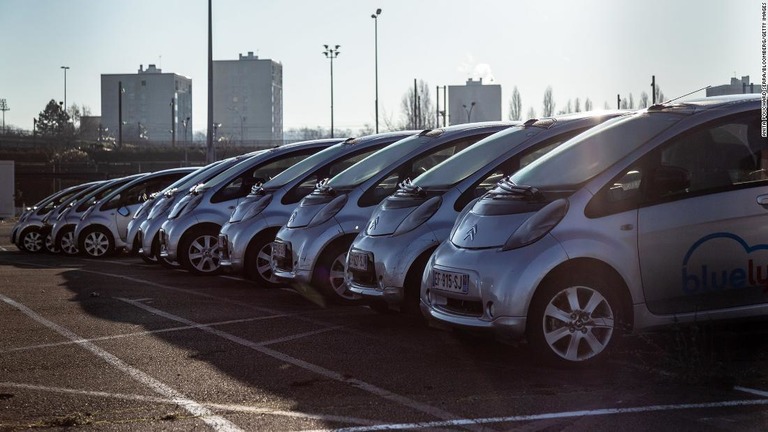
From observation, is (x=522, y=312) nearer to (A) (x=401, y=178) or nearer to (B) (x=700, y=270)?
(B) (x=700, y=270)

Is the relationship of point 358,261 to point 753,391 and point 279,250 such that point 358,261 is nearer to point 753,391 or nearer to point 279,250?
point 279,250

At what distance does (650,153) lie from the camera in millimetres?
7531

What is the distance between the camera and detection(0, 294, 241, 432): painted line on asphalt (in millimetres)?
5727

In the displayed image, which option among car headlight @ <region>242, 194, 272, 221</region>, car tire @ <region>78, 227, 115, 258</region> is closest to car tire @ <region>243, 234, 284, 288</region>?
car headlight @ <region>242, 194, 272, 221</region>

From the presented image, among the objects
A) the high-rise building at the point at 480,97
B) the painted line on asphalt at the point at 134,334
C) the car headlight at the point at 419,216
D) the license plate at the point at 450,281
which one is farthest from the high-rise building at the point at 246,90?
the license plate at the point at 450,281

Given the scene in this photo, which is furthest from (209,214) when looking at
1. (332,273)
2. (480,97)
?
(480,97)

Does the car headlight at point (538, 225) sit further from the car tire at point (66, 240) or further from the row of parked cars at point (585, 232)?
the car tire at point (66, 240)

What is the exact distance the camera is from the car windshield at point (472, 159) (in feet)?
30.5

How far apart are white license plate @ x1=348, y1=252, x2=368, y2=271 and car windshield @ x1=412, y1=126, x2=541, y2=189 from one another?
0.78m

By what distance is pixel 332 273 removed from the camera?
10.3m

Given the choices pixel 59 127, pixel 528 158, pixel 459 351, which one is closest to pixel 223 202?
pixel 528 158

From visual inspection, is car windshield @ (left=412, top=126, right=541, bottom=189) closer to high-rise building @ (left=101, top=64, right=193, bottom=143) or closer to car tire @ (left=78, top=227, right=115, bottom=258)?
car tire @ (left=78, top=227, right=115, bottom=258)

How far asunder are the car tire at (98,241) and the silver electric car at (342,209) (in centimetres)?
944

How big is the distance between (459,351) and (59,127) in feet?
461
